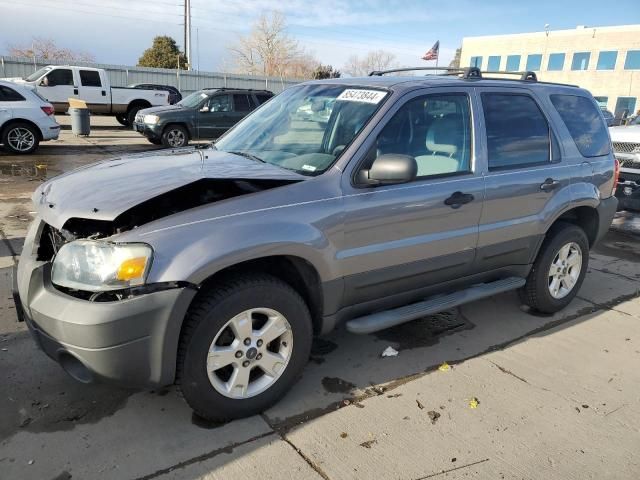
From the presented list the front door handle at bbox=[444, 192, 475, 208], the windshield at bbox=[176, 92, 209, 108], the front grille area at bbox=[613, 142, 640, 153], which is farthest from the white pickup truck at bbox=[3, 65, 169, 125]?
the front door handle at bbox=[444, 192, 475, 208]

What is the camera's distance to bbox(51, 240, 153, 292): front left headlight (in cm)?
235

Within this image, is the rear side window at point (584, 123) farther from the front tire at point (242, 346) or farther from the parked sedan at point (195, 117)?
the parked sedan at point (195, 117)

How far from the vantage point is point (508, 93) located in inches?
153

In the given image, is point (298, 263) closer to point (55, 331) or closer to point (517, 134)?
point (55, 331)

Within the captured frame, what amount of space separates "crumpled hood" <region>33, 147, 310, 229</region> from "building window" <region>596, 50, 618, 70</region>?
176ft

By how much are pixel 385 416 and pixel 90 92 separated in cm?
1910

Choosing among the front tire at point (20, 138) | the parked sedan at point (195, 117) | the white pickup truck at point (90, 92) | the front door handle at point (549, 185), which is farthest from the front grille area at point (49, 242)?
the white pickup truck at point (90, 92)

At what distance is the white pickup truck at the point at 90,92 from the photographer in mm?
18203

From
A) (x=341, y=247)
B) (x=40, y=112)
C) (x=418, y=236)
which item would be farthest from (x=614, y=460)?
(x=40, y=112)

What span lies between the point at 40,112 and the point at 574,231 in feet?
37.4

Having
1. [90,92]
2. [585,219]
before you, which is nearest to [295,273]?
[585,219]

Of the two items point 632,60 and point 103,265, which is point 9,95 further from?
point 632,60

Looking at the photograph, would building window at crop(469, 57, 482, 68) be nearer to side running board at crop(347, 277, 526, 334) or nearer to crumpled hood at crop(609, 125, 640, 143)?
crumpled hood at crop(609, 125, 640, 143)

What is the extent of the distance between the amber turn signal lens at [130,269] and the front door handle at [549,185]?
2.99 m
